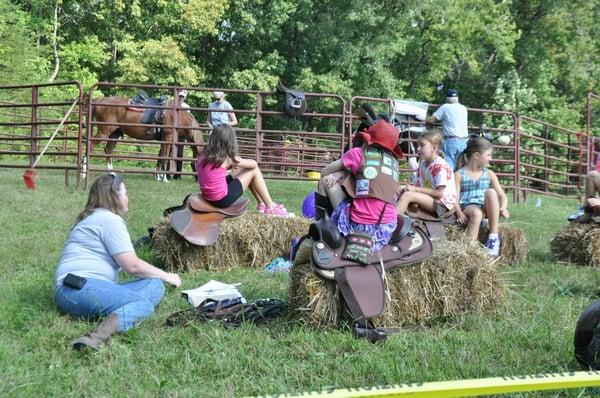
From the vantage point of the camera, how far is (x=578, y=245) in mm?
5781

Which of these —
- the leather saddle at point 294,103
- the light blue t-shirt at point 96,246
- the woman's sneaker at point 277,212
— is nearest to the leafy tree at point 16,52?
the leather saddle at point 294,103

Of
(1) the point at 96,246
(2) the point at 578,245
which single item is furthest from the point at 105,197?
(2) the point at 578,245

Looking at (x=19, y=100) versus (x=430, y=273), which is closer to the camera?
(x=430, y=273)

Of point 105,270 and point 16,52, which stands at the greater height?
point 16,52

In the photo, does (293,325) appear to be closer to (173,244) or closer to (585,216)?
(173,244)

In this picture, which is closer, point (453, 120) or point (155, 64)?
point (453, 120)

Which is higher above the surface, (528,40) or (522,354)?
(528,40)

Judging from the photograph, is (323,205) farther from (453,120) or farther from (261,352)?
(453,120)

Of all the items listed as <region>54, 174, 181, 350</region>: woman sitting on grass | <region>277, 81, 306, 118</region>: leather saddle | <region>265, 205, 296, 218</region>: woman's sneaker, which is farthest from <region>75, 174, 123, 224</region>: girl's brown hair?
<region>277, 81, 306, 118</region>: leather saddle

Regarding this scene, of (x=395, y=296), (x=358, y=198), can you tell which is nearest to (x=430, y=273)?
(x=395, y=296)

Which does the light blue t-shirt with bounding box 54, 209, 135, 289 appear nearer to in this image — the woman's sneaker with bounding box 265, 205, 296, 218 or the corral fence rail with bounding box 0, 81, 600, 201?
the woman's sneaker with bounding box 265, 205, 296, 218

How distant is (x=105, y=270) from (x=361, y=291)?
1575 mm

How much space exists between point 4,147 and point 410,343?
1653cm

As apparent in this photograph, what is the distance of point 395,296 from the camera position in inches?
144
